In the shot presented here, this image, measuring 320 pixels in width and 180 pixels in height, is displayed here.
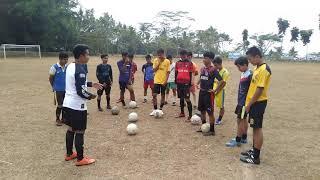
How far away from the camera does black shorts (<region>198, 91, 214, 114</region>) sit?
8656mm

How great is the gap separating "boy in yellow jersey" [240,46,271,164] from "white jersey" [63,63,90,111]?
2981 mm

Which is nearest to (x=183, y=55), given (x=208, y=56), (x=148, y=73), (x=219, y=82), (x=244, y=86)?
(x=208, y=56)

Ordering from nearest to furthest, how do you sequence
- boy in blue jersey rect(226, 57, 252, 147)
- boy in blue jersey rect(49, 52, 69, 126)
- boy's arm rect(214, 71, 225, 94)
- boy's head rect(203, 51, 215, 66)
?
boy in blue jersey rect(226, 57, 252, 147) → boy's head rect(203, 51, 215, 66) → boy's arm rect(214, 71, 225, 94) → boy in blue jersey rect(49, 52, 69, 126)

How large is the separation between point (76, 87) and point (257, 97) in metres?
3.19

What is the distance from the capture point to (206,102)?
8742mm

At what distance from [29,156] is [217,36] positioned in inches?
3883

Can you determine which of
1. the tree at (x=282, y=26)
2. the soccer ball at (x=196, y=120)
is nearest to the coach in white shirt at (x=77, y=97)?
the soccer ball at (x=196, y=120)

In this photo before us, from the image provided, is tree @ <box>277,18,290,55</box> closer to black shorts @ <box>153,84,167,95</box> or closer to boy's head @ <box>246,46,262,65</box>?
black shorts @ <box>153,84,167,95</box>

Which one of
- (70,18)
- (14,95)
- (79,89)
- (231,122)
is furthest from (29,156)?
(70,18)

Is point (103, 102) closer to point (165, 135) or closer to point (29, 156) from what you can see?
point (165, 135)

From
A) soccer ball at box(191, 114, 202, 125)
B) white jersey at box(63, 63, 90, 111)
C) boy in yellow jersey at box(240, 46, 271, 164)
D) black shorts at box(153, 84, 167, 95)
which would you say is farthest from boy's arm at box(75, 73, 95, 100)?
black shorts at box(153, 84, 167, 95)

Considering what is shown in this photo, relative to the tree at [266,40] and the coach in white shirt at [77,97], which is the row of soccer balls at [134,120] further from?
the tree at [266,40]

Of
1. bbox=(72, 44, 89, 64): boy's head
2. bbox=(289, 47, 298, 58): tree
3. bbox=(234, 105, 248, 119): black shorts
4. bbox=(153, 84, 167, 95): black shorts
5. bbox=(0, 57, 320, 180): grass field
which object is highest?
bbox=(289, 47, 298, 58): tree

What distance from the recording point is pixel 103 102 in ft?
44.7
